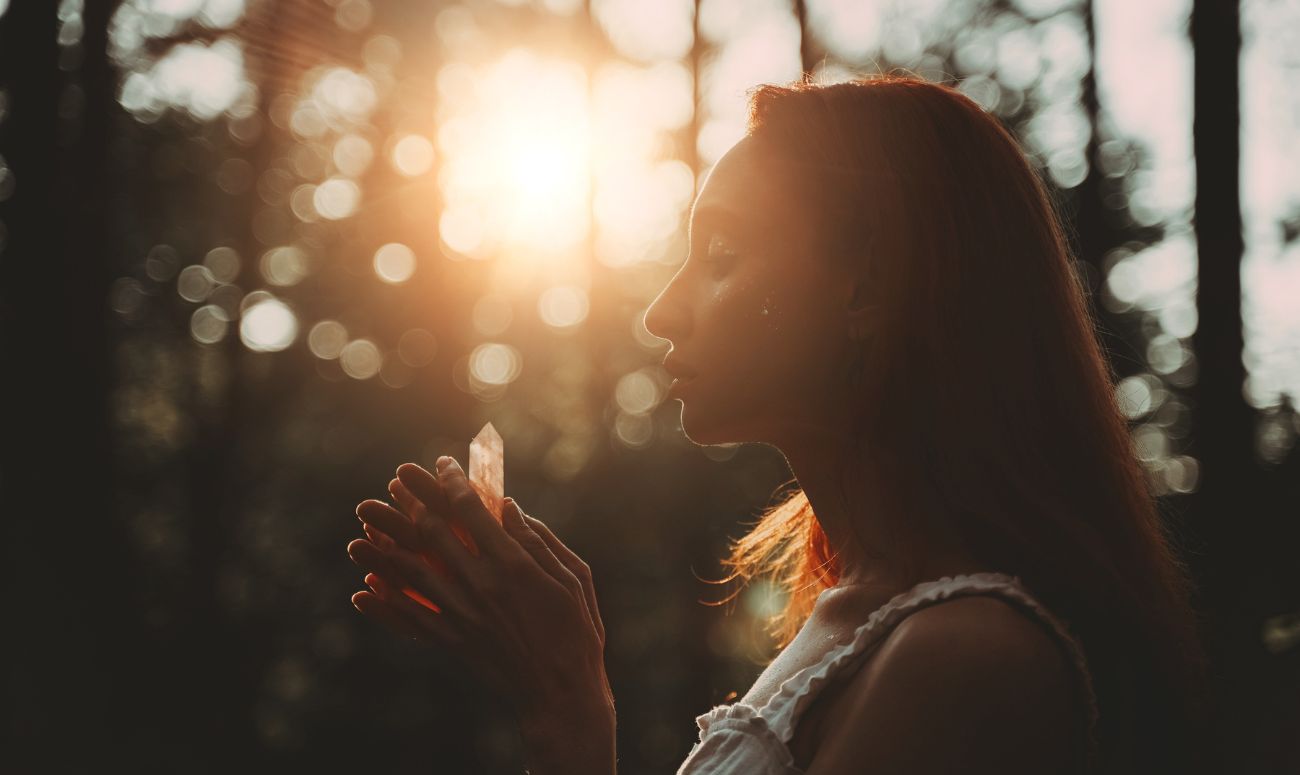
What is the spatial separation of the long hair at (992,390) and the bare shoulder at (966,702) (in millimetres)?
143

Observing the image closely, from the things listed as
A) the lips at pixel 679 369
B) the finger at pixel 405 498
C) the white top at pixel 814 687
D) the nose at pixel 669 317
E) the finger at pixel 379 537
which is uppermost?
the nose at pixel 669 317

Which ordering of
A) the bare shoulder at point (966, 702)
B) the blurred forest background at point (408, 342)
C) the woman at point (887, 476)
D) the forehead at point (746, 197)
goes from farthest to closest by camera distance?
1. the blurred forest background at point (408, 342)
2. the forehead at point (746, 197)
3. the woman at point (887, 476)
4. the bare shoulder at point (966, 702)

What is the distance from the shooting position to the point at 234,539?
1192 centimetres

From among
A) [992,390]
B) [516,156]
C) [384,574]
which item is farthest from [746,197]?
[516,156]

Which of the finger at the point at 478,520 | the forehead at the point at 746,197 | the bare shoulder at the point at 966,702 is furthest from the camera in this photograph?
the forehead at the point at 746,197

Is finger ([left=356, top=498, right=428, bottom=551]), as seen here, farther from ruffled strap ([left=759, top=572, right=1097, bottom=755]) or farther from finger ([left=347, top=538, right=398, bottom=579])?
ruffled strap ([left=759, top=572, right=1097, bottom=755])

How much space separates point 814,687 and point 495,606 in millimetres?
467

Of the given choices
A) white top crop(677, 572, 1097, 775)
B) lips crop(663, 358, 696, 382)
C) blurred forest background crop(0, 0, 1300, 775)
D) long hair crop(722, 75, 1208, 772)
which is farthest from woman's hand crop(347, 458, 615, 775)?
blurred forest background crop(0, 0, 1300, 775)

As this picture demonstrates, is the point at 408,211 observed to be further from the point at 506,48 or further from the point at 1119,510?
the point at 1119,510

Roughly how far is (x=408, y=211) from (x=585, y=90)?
3.05 meters

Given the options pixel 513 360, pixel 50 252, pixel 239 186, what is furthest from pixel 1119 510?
pixel 239 186

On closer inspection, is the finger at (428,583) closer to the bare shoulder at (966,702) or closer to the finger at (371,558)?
the finger at (371,558)

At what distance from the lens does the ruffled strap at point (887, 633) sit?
1248 millimetres

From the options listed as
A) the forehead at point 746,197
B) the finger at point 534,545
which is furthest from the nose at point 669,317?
the finger at point 534,545
